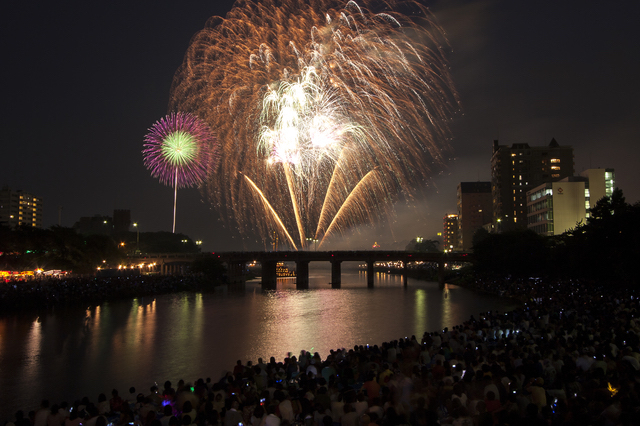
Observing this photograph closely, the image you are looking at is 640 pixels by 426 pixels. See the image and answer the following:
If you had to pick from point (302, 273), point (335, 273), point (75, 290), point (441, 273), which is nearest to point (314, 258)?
point (302, 273)

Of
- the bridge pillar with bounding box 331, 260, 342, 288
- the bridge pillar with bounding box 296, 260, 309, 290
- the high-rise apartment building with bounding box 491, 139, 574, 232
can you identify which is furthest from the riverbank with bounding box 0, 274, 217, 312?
the high-rise apartment building with bounding box 491, 139, 574, 232

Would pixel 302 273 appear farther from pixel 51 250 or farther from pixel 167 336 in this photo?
pixel 167 336

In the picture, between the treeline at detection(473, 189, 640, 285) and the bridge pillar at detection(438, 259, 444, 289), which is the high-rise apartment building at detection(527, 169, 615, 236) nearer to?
the treeline at detection(473, 189, 640, 285)

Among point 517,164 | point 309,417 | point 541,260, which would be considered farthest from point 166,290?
point 517,164

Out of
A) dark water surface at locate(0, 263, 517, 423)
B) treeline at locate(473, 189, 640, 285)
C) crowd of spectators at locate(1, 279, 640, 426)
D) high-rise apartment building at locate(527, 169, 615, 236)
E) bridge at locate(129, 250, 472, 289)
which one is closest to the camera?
crowd of spectators at locate(1, 279, 640, 426)

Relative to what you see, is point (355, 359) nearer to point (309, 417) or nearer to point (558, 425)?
point (309, 417)

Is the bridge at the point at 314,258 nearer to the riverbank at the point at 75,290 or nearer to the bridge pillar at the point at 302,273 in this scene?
the bridge pillar at the point at 302,273
